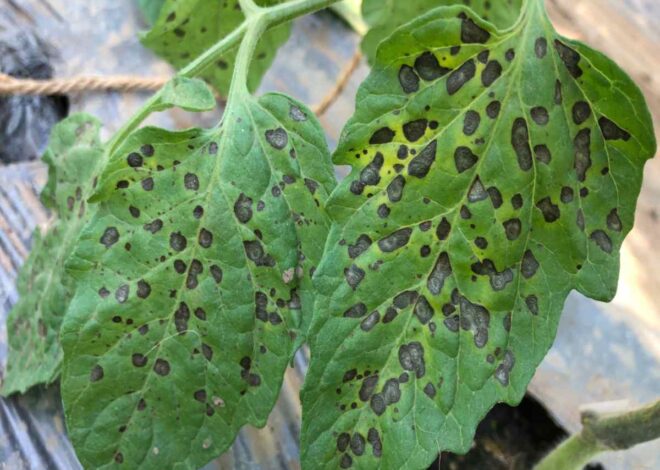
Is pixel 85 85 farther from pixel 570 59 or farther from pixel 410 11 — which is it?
pixel 570 59

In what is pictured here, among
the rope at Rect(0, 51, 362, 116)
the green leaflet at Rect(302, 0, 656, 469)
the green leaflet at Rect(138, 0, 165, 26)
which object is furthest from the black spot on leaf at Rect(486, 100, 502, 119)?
the green leaflet at Rect(138, 0, 165, 26)

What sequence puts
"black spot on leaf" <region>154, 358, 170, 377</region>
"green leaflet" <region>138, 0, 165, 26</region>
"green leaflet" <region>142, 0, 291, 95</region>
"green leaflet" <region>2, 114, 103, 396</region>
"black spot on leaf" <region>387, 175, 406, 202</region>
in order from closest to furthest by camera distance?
"black spot on leaf" <region>387, 175, 406, 202</region> < "black spot on leaf" <region>154, 358, 170, 377</region> < "green leaflet" <region>2, 114, 103, 396</region> < "green leaflet" <region>142, 0, 291, 95</region> < "green leaflet" <region>138, 0, 165, 26</region>

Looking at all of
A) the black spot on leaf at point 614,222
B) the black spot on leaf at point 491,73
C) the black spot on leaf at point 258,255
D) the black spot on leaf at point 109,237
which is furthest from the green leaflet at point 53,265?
the black spot on leaf at point 614,222

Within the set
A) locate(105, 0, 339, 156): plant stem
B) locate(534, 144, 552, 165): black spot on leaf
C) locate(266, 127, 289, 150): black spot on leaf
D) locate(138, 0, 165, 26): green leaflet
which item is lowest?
locate(534, 144, 552, 165): black spot on leaf

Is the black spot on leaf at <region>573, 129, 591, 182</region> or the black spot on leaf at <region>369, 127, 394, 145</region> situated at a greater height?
the black spot on leaf at <region>369, 127, 394, 145</region>

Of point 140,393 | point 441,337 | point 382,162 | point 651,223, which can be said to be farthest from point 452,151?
point 651,223

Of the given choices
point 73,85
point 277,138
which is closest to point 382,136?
point 277,138

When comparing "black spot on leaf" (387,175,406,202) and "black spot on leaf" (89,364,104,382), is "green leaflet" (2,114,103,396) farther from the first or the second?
"black spot on leaf" (387,175,406,202)
